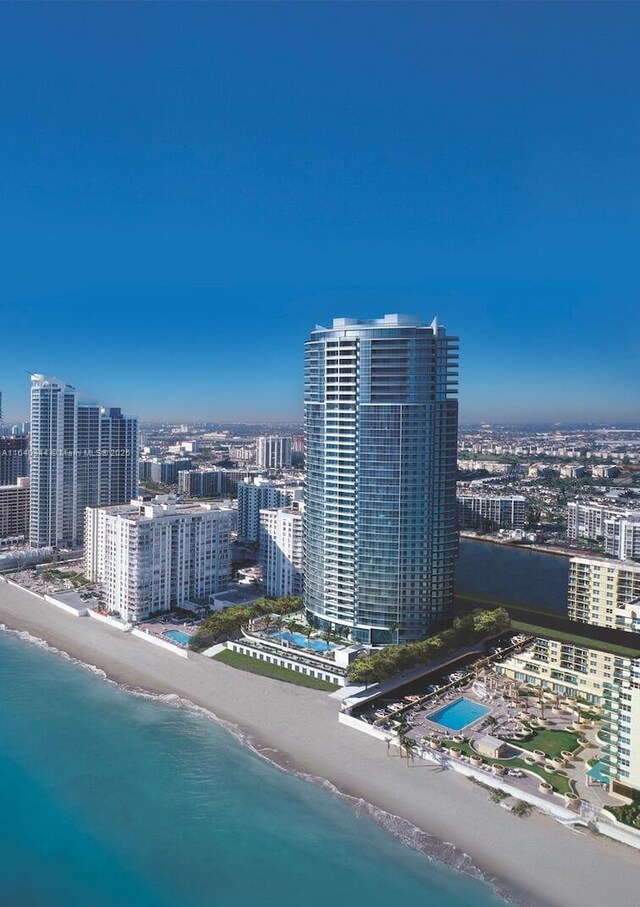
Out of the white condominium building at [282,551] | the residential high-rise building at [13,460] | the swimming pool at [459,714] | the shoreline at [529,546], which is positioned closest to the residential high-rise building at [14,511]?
the residential high-rise building at [13,460]

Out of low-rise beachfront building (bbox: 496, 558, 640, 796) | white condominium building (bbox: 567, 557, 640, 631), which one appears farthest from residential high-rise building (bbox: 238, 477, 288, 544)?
low-rise beachfront building (bbox: 496, 558, 640, 796)

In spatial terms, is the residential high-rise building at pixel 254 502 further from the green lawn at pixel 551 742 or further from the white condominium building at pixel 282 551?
the green lawn at pixel 551 742

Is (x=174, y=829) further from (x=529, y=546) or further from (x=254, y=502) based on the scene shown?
(x=529, y=546)

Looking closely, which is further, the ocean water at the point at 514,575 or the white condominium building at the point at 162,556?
the ocean water at the point at 514,575

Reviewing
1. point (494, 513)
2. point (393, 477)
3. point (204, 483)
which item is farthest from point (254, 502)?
point (494, 513)

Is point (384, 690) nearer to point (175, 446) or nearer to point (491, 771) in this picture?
point (491, 771)

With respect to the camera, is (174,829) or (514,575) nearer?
(174,829)
